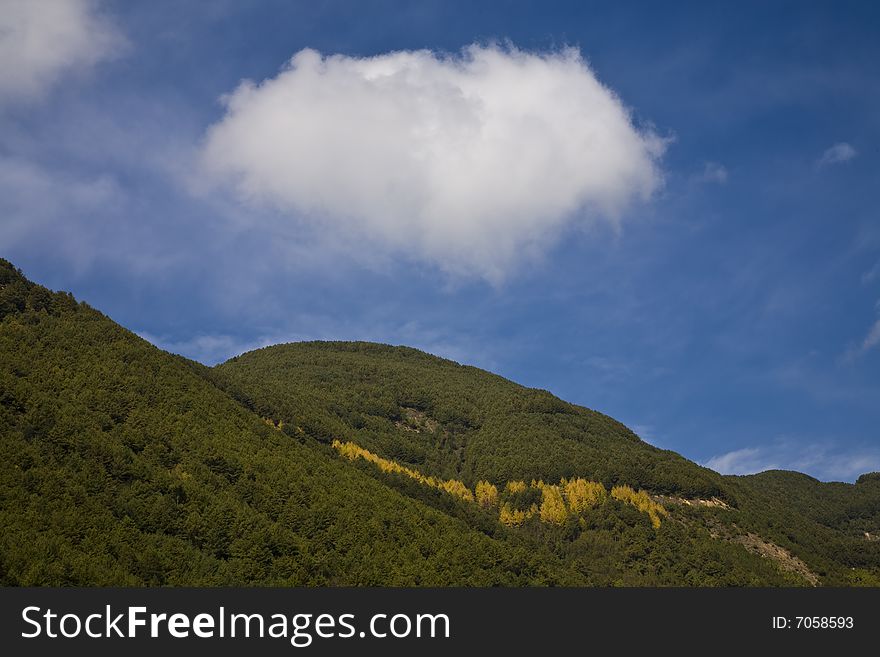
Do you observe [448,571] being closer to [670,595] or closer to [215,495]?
[215,495]

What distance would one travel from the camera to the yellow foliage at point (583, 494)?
161125 millimetres

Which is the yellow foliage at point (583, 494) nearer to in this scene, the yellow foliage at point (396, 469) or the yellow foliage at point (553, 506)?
the yellow foliage at point (553, 506)

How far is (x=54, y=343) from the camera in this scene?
415ft

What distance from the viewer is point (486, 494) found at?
175375mm

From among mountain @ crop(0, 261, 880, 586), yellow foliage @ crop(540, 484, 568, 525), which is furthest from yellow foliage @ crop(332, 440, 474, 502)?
yellow foliage @ crop(540, 484, 568, 525)

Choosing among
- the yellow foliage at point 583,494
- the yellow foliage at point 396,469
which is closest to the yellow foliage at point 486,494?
the yellow foliage at point 396,469

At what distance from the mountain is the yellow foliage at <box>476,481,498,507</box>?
51cm

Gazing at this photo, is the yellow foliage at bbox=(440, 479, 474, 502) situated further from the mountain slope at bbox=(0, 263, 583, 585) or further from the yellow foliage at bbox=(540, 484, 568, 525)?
the mountain slope at bbox=(0, 263, 583, 585)

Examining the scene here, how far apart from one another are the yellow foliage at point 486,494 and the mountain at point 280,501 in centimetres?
51

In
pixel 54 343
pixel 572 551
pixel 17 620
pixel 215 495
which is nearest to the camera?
pixel 17 620

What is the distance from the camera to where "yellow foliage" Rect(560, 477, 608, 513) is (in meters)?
161

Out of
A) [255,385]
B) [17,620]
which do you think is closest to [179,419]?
[255,385]

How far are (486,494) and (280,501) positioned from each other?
76.5 m

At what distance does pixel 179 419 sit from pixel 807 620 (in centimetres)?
9033
